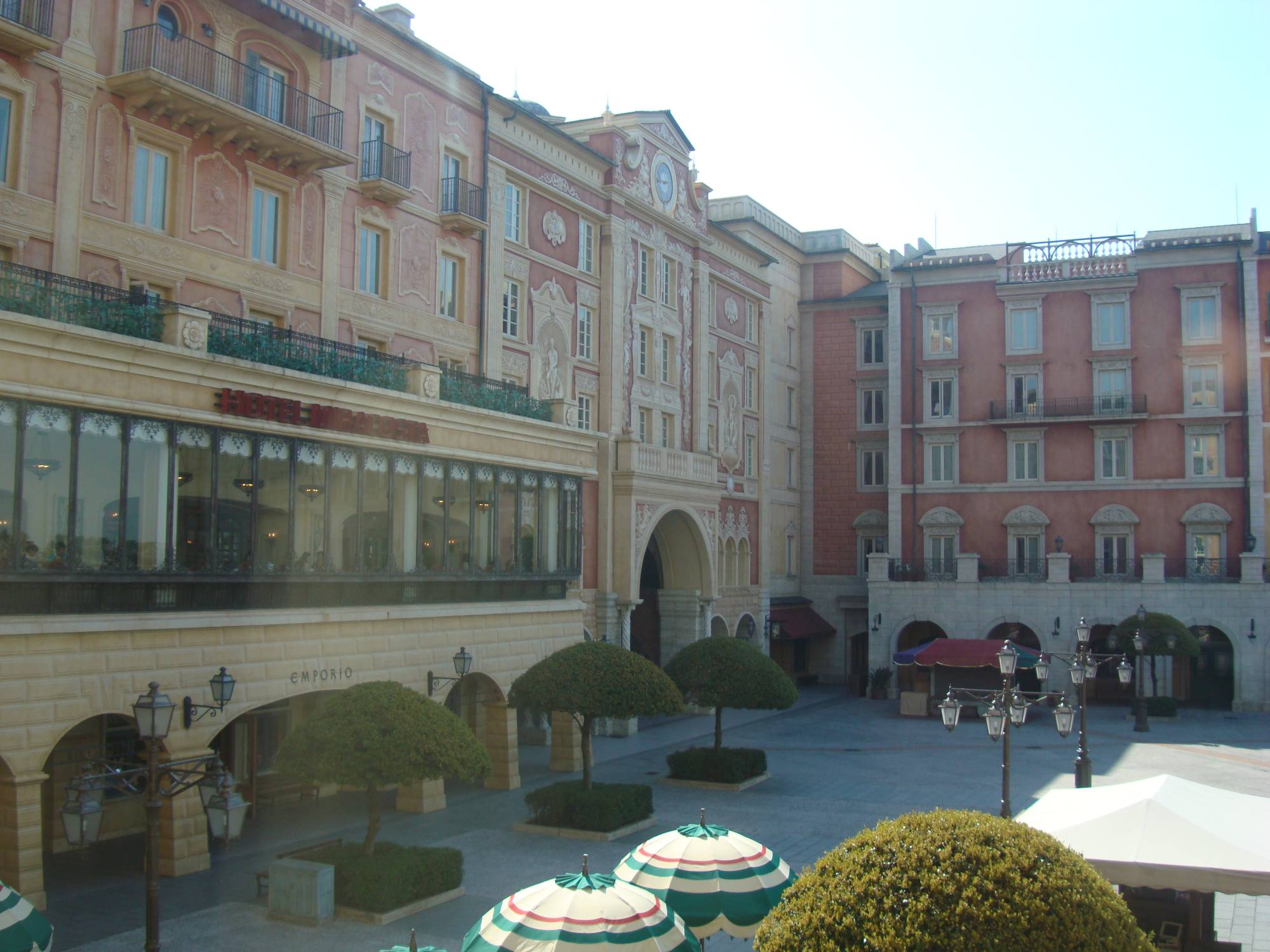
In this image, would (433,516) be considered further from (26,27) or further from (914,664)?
(914,664)

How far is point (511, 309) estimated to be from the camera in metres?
32.0

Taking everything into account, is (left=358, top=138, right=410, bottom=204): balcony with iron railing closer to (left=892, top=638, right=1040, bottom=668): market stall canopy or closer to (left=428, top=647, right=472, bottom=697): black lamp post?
(left=428, top=647, right=472, bottom=697): black lamp post

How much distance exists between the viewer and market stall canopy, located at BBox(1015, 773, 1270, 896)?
11.7 metres

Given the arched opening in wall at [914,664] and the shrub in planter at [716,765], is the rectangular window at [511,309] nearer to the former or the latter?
the shrub in planter at [716,765]

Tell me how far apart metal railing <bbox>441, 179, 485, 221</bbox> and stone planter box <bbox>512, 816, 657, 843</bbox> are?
590 inches

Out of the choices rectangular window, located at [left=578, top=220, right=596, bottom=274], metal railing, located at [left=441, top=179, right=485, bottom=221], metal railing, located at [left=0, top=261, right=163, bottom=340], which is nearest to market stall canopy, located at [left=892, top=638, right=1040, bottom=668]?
rectangular window, located at [left=578, top=220, right=596, bottom=274]

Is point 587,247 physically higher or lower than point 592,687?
higher

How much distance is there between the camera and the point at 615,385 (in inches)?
1422

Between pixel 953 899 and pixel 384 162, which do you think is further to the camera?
pixel 384 162

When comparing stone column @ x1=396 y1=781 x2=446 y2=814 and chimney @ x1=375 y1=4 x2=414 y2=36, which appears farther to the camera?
chimney @ x1=375 y1=4 x2=414 y2=36

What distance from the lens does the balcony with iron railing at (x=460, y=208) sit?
94.6ft

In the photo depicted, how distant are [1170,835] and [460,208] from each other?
73.4ft

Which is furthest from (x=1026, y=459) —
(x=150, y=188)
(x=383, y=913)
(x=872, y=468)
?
(x=383, y=913)

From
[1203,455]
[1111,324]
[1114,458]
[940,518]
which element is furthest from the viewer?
[940,518]
